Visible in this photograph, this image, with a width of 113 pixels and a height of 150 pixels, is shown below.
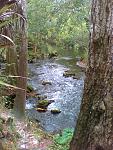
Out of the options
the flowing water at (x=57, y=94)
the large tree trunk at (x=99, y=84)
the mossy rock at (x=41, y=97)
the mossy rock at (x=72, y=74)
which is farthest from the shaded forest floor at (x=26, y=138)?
the mossy rock at (x=72, y=74)

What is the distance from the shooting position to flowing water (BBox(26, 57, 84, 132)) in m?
10.0

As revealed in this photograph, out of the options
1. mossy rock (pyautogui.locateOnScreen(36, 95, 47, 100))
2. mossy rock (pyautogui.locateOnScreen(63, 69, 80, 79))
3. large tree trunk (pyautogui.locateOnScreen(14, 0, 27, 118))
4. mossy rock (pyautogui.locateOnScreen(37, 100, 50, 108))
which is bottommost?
mossy rock (pyautogui.locateOnScreen(37, 100, 50, 108))

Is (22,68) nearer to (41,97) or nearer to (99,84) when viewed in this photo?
(99,84)

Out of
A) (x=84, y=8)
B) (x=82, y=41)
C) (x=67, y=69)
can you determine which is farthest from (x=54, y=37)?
(x=84, y=8)

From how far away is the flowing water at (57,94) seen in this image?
1002cm

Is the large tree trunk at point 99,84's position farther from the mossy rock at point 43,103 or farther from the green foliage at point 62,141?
the mossy rock at point 43,103

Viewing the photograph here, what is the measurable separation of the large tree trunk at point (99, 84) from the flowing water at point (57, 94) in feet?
15.7

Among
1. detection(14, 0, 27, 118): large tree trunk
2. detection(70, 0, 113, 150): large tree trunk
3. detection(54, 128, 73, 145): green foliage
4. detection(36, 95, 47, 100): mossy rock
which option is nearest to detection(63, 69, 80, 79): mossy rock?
detection(36, 95, 47, 100): mossy rock

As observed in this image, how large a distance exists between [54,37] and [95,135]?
89.2 ft

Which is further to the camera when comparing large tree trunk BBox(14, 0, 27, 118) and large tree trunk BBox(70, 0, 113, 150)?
large tree trunk BBox(14, 0, 27, 118)

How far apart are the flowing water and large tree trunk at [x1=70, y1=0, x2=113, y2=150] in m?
4.78

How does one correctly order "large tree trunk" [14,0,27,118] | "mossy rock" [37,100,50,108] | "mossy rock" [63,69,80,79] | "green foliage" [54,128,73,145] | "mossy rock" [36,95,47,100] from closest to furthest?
"green foliage" [54,128,73,145] < "large tree trunk" [14,0,27,118] < "mossy rock" [37,100,50,108] < "mossy rock" [36,95,47,100] < "mossy rock" [63,69,80,79]

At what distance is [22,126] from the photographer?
7.58m

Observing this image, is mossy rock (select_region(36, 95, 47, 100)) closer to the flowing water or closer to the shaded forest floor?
the flowing water
